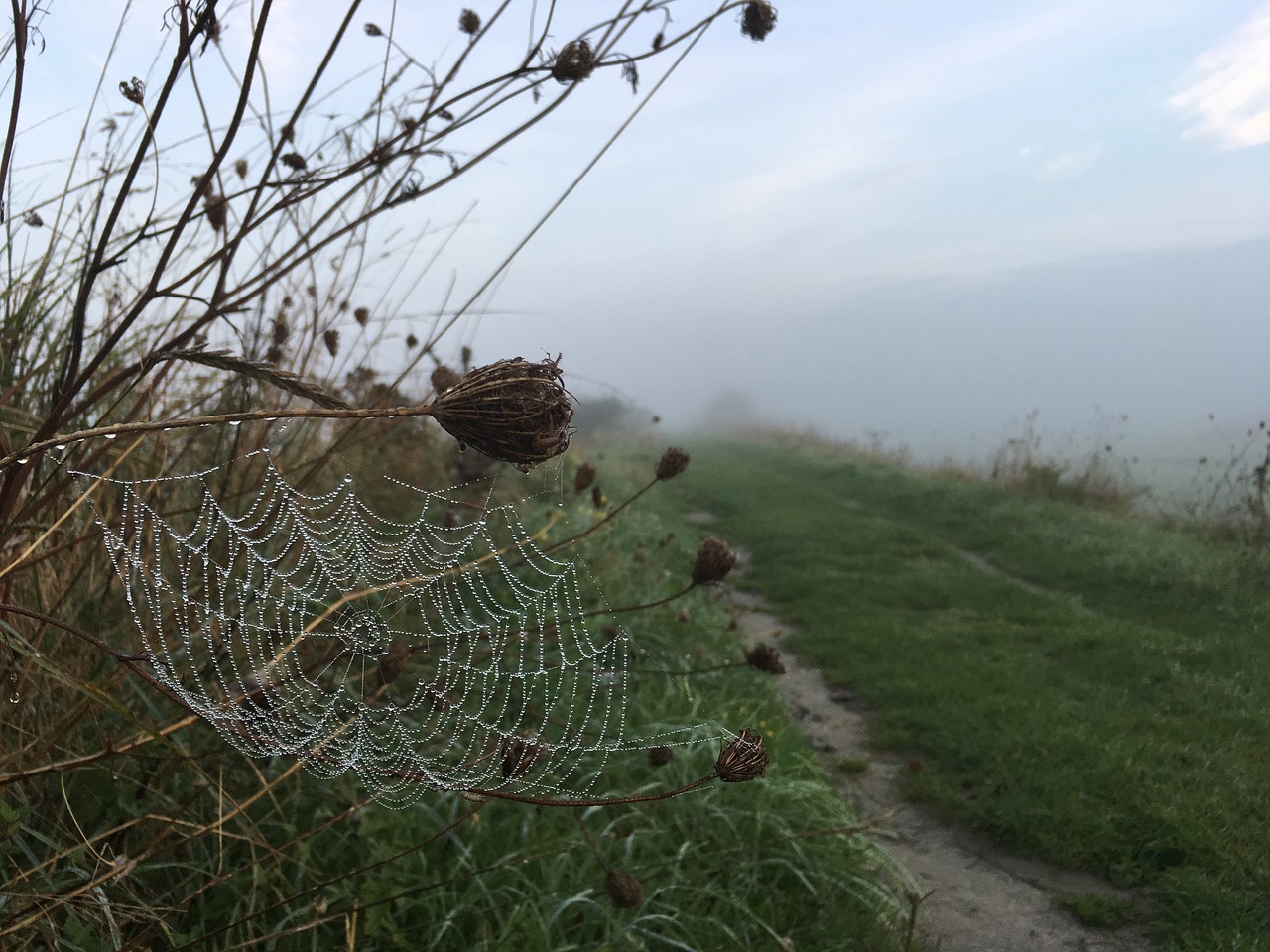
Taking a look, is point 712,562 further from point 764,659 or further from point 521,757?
point 521,757

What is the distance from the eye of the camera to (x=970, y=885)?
3.36 meters

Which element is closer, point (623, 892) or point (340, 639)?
point (623, 892)

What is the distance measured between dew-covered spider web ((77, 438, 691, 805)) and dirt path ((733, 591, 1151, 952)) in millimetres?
1042

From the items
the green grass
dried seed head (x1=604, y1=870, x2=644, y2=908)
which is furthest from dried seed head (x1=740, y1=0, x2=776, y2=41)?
the green grass

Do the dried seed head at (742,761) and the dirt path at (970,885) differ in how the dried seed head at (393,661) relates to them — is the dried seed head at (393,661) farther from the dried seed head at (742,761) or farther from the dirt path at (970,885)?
the dirt path at (970,885)

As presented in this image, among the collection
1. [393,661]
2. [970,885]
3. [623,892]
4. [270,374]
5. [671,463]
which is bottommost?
[970,885]

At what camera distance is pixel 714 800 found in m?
3.34

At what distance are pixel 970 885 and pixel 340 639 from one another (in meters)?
2.41

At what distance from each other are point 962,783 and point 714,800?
1.45 meters

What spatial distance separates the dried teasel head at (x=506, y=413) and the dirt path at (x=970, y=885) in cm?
226

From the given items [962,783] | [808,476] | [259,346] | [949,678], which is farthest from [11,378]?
[808,476]

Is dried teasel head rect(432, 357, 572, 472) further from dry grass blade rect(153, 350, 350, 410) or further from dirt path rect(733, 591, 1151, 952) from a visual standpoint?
dirt path rect(733, 591, 1151, 952)

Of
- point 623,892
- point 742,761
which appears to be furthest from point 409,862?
point 742,761

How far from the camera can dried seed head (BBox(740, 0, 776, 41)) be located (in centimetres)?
205
